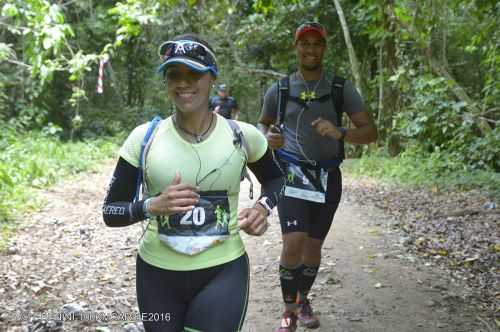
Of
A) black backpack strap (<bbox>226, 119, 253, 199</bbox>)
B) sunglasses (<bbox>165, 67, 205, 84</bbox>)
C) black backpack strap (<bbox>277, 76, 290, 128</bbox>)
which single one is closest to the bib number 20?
black backpack strap (<bbox>226, 119, 253, 199</bbox>)

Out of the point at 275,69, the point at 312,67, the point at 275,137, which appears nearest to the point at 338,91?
the point at 312,67

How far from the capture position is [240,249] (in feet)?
8.57

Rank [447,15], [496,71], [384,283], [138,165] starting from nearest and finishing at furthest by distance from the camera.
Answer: [138,165], [384,283], [496,71], [447,15]

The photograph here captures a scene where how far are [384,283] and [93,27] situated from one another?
15.5 meters

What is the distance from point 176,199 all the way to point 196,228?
9.9 inches

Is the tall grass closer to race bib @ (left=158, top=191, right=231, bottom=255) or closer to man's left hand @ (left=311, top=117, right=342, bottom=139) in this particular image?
man's left hand @ (left=311, top=117, right=342, bottom=139)

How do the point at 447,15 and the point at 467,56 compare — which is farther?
the point at 467,56

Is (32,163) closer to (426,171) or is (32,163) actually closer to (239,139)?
(426,171)

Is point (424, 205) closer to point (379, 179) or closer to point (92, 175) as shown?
point (379, 179)

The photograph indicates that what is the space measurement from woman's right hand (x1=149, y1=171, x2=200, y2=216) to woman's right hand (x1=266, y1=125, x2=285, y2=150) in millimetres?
1934

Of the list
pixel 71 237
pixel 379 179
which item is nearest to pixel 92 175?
pixel 71 237

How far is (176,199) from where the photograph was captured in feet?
7.43

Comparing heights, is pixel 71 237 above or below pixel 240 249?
below

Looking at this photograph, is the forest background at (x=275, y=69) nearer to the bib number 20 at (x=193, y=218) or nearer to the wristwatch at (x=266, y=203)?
the wristwatch at (x=266, y=203)
